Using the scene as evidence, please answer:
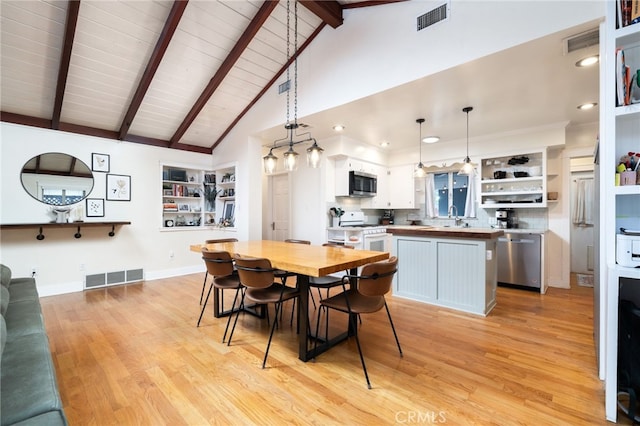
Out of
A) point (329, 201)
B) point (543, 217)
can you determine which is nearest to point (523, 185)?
point (543, 217)

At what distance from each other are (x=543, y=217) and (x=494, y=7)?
3.62m

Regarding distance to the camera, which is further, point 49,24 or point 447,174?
point 447,174

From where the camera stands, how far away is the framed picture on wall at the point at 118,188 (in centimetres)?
484

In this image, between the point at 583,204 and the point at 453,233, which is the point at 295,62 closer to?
the point at 453,233

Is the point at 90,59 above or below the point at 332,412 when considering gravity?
above

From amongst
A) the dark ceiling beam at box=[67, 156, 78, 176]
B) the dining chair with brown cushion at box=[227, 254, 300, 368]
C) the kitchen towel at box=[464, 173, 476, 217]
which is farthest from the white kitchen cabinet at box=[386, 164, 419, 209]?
the dark ceiling beam at box=[67, 156, 78, 176]

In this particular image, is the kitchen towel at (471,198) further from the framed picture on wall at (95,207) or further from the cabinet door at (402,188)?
the framed picture on wall at (95,207)

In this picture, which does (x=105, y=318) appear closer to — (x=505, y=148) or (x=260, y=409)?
(x=260, y=409)

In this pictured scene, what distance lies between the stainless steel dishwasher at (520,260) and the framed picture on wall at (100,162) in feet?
21.6

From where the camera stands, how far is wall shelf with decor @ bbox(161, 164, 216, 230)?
5.59 m

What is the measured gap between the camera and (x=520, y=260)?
442cm

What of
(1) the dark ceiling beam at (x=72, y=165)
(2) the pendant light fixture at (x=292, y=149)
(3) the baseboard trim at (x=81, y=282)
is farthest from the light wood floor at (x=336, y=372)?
(1) the dark ceiling beam at (x=72, y=165)

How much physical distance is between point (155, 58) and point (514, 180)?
217 inches

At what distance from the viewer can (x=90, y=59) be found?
357 centimetres
